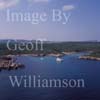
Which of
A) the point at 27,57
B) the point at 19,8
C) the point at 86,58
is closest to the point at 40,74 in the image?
the point at 27,57

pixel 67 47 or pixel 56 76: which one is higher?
pixel 67 47

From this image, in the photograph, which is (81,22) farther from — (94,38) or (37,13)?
(37,13)

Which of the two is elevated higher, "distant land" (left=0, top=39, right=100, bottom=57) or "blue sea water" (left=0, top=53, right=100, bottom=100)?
"distant land" (left=0, top=39, right=100, bottom=57)

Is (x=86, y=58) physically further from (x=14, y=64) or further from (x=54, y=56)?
(x=14, y=64)

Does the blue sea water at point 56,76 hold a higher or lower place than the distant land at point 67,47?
lower

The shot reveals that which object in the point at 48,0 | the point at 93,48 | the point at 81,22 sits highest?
the point at 48,0

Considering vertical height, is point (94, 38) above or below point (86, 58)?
above
